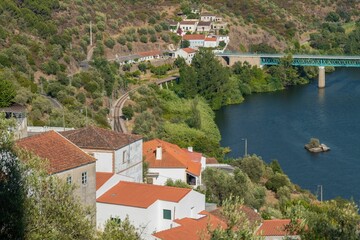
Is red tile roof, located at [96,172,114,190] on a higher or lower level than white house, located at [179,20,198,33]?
lower

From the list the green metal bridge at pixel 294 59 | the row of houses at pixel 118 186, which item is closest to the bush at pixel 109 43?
the green metal bridge at pixel 294 59

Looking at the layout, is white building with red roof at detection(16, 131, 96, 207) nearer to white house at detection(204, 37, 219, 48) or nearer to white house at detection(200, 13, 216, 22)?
white house at detection(204, 37, 219, 48)

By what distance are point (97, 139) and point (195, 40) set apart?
5212 centimetres

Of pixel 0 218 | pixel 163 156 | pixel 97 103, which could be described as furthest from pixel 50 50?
pixel 0 218

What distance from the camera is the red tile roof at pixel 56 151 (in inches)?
694

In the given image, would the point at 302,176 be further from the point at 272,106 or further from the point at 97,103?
the point at 272,106

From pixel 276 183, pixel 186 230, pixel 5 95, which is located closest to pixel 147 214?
pixel 186 230

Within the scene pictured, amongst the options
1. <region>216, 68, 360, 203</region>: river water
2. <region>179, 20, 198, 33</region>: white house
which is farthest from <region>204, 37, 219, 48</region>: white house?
<region>216, 68, 360, 203</region>: river water

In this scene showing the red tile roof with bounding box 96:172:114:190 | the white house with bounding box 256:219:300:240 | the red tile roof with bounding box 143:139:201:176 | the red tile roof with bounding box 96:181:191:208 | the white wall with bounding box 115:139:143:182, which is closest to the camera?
the white house with bounding box 256:219:300:240

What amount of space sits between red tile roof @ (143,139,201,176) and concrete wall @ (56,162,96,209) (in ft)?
25.4

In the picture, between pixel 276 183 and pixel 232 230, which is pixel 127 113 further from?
pixel 232 230

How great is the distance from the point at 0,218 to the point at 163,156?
16.6 metres

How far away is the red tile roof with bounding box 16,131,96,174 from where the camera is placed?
694 inches

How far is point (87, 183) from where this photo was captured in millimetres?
18734
